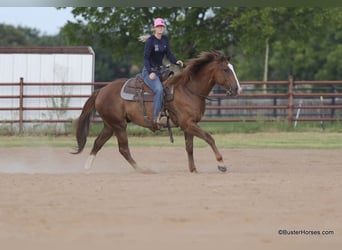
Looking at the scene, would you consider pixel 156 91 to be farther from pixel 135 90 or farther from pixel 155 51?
pixel 155 51

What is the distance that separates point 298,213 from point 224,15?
2307cm

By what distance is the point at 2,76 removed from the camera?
2647 cm

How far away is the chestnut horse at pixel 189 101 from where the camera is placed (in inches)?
523

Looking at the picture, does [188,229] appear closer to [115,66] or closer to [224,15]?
[224,15]

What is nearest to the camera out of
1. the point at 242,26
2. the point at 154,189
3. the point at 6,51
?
the point at 154,189

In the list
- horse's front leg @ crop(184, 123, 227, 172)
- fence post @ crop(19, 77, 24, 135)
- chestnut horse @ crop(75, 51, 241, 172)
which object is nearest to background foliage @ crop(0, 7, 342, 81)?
fence post @ crop(19, 77, 24, 135)

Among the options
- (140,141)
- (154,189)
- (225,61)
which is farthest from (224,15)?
(154,189)

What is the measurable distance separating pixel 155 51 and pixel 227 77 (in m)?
1.26

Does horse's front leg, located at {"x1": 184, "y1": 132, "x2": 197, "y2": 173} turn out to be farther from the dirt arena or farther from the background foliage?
the background foliage

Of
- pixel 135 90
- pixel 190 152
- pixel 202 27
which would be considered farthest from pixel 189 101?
pixel 202 27

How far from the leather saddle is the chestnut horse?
77 mm

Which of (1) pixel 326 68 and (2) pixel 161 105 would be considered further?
(1) pixel 326 68

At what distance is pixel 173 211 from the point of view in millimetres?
9023

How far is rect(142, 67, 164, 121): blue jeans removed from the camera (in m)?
13.3
